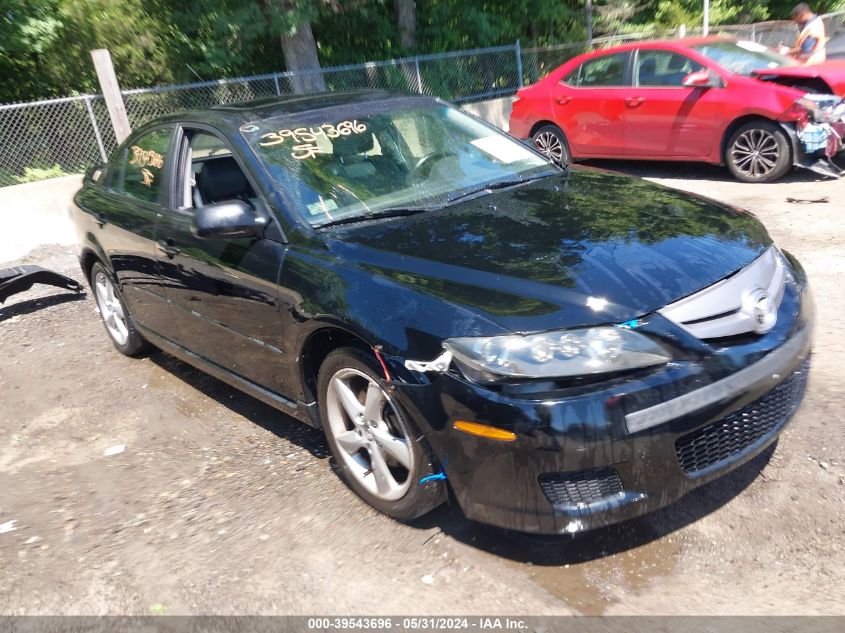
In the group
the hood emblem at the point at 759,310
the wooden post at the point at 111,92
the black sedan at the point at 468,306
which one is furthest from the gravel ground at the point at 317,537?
the wooden post at the point at 111,92

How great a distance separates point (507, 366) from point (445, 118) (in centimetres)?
228

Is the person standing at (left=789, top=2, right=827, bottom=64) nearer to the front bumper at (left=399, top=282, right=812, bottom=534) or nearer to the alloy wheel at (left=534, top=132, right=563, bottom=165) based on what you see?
the alloy wheel at (left=534, top=132, right=563, bottom=165)

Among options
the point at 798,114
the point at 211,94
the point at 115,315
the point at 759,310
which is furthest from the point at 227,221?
the point at 211,94

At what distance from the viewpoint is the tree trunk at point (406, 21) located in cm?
1505

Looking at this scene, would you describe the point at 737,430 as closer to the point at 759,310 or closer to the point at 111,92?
the point at 759,310

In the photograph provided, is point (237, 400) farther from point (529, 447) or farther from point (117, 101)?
point (117, 101)

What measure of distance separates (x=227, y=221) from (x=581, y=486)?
1.90 m

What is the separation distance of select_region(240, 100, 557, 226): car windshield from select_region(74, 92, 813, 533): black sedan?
12 millimetres

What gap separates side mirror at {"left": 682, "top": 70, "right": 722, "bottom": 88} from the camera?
8172mm

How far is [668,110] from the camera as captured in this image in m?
8.57

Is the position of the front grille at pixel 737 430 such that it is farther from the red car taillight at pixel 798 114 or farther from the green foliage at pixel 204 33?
the green foliage at pixel 204 33

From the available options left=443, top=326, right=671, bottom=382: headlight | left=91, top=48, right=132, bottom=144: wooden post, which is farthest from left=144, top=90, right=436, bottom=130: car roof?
left=91, top=48, right=132, bottom=144: wooden post

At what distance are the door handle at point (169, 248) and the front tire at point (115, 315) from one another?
1.12 meters

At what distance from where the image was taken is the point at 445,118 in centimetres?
440
